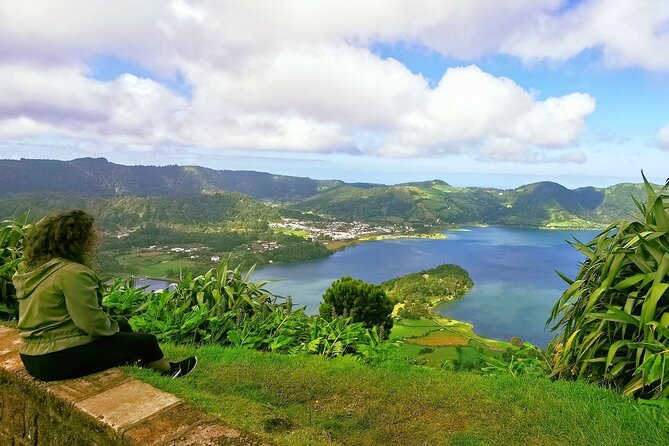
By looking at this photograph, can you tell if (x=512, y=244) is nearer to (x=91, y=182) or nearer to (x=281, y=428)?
(x=281, y=428)

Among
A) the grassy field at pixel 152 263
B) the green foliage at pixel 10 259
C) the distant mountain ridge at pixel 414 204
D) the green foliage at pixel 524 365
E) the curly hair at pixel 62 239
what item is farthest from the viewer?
the distant mountain ridge at pixel 414 204

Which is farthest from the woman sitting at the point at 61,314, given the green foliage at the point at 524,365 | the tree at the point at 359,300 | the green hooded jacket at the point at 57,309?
the tree at the point at 359,300

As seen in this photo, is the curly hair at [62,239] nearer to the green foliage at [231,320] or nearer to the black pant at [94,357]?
the black pant at [94,357]

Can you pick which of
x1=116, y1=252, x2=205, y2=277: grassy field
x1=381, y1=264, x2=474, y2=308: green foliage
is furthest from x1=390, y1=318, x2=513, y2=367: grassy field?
x1=116, y1=252, x2=205, y2=277: grassy field

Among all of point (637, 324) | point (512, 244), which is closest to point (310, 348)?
point (637, 324)

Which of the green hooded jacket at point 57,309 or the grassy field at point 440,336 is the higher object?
the green hooded jacket at point 57,309

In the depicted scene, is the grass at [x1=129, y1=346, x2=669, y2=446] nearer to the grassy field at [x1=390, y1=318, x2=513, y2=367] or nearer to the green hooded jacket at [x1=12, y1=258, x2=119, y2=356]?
the green hooded jacket at [x1=12, y1=258, x2=119, y2=356]
